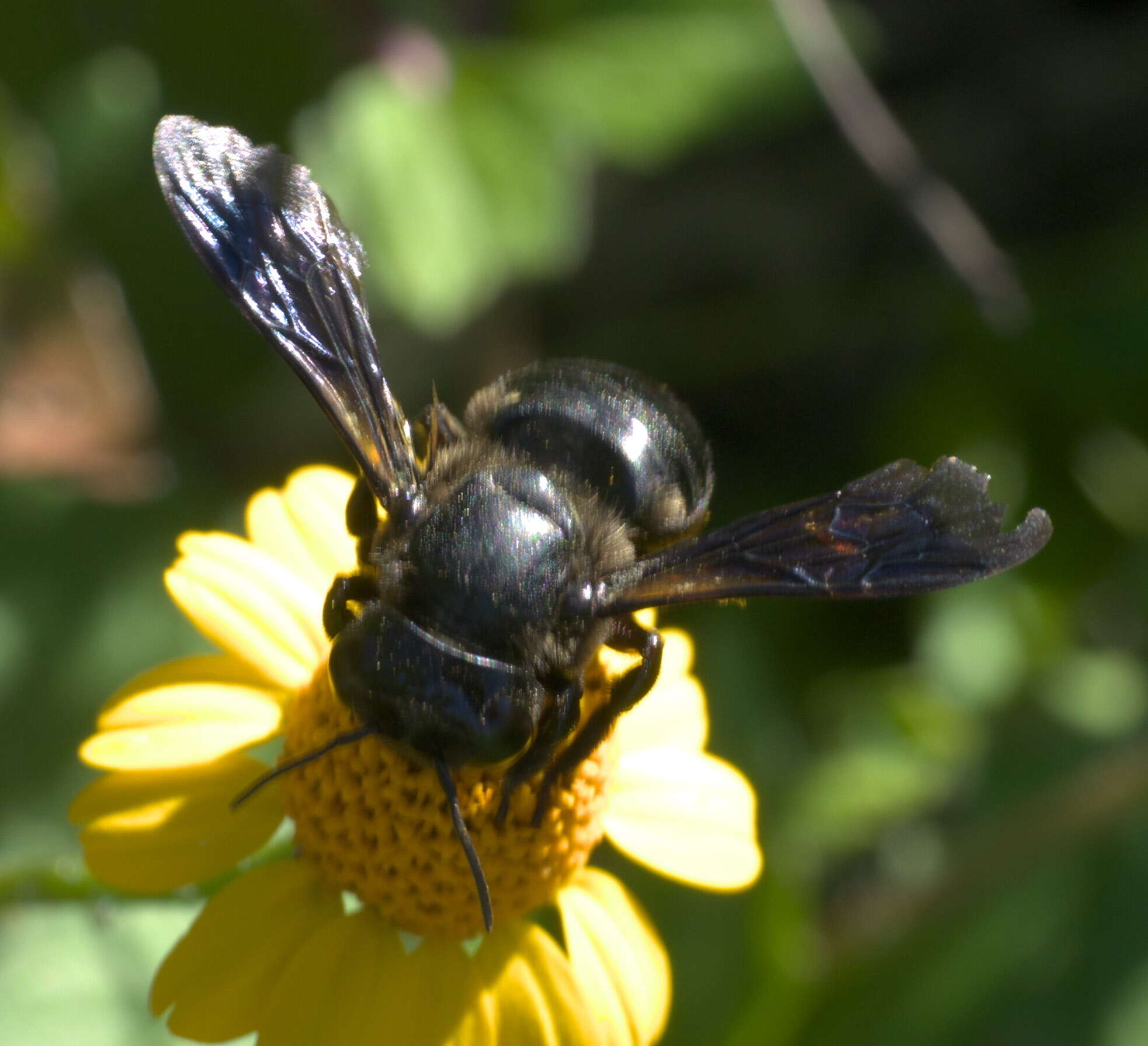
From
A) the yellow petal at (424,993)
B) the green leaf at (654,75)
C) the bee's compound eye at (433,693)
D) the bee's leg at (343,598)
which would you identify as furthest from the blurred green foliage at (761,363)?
the bee's compound eye at (433,693)

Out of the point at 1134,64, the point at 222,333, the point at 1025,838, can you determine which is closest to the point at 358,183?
the point at 222,333

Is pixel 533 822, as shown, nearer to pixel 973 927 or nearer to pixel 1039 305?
pixel 973 927

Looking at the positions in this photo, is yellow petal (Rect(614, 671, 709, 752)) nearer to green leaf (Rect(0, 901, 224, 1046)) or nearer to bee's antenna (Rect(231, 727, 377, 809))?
bee's antenna (Rect(231, 727, 377, 809))

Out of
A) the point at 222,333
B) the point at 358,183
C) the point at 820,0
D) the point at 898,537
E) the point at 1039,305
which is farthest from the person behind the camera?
the point at 1039,305

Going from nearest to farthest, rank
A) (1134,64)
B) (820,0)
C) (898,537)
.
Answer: (898,537), (820,0), (1134,64)

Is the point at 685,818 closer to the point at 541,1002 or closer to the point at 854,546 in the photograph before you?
the point at 541,1002

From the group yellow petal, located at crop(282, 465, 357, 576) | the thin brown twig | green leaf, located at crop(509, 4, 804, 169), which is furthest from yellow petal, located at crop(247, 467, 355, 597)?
the thin brown twig

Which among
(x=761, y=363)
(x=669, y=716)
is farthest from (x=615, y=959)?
(x=761, y=363)

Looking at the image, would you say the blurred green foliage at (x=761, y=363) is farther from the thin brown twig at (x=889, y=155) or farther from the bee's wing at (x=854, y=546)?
the bee's wing at (x=854, y=546)
